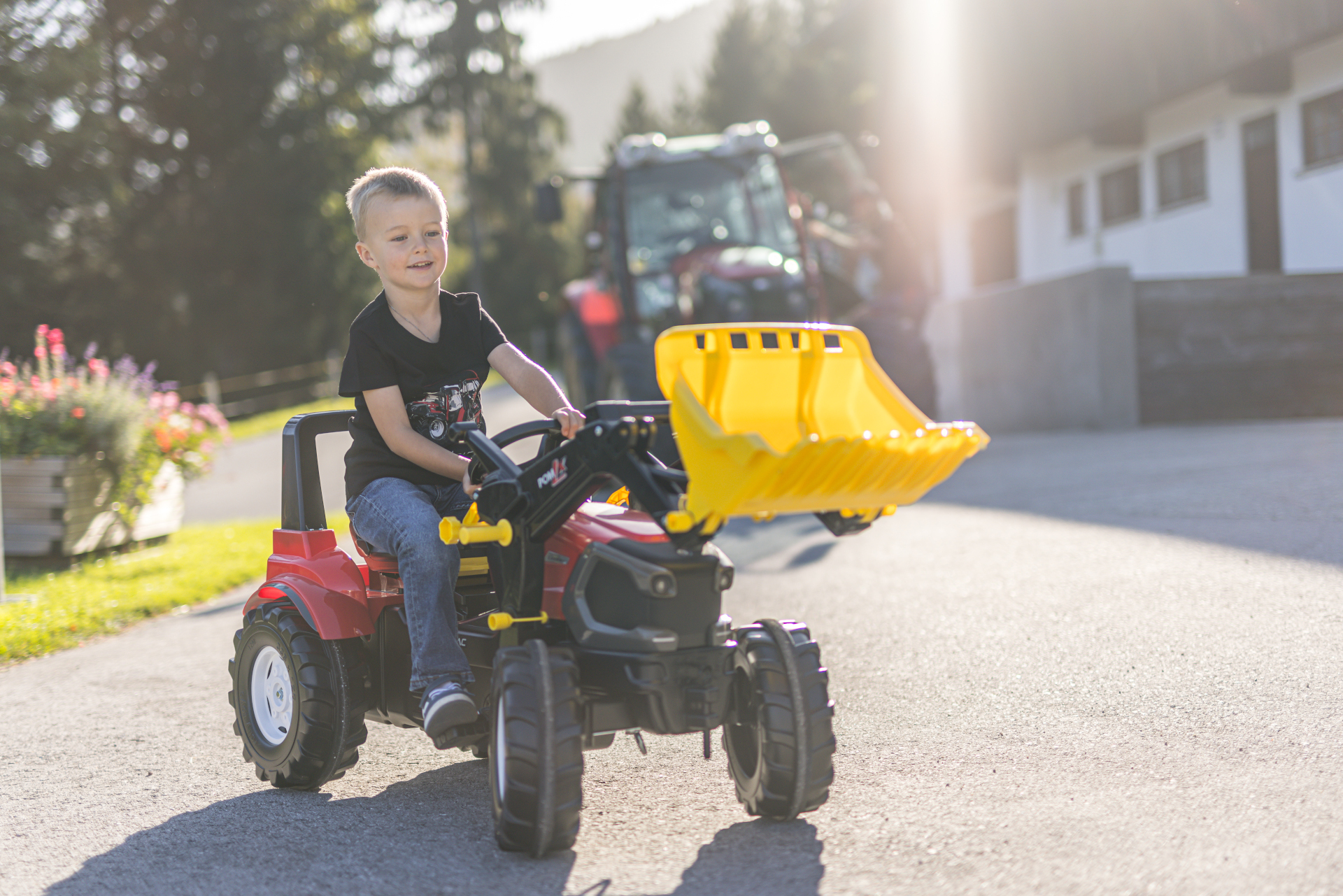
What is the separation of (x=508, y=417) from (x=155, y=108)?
60.4ft

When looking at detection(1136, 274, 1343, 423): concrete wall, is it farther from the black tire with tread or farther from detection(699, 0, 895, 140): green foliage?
detection(699, 0, 895, 140): green foliage

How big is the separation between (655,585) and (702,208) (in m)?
10.5

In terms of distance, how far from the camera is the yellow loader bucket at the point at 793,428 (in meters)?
2.71

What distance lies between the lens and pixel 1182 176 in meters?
20.7

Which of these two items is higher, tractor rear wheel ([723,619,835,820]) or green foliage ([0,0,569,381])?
green foliage ([0,0,569,381])

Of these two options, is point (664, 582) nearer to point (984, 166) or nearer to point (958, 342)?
point (958, 342)

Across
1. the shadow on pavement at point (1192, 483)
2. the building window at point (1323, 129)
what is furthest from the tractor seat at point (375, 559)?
the building window at point (1323, 129)

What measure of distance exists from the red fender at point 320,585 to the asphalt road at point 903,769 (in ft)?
1.69

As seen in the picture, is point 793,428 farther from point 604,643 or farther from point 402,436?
point 402,436

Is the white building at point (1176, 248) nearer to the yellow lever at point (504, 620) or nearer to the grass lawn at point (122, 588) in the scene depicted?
the grass lawn at point (122, 588)

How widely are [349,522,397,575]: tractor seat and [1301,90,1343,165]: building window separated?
16.4 m

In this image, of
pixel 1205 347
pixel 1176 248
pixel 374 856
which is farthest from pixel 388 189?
pixel 1176 248

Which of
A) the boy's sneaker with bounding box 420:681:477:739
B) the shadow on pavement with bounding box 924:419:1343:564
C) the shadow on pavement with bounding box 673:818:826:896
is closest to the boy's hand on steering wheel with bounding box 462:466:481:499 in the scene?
the boy's sneaker with bounding box 420:681:477:739

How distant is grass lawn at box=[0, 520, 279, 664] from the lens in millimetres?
6652
